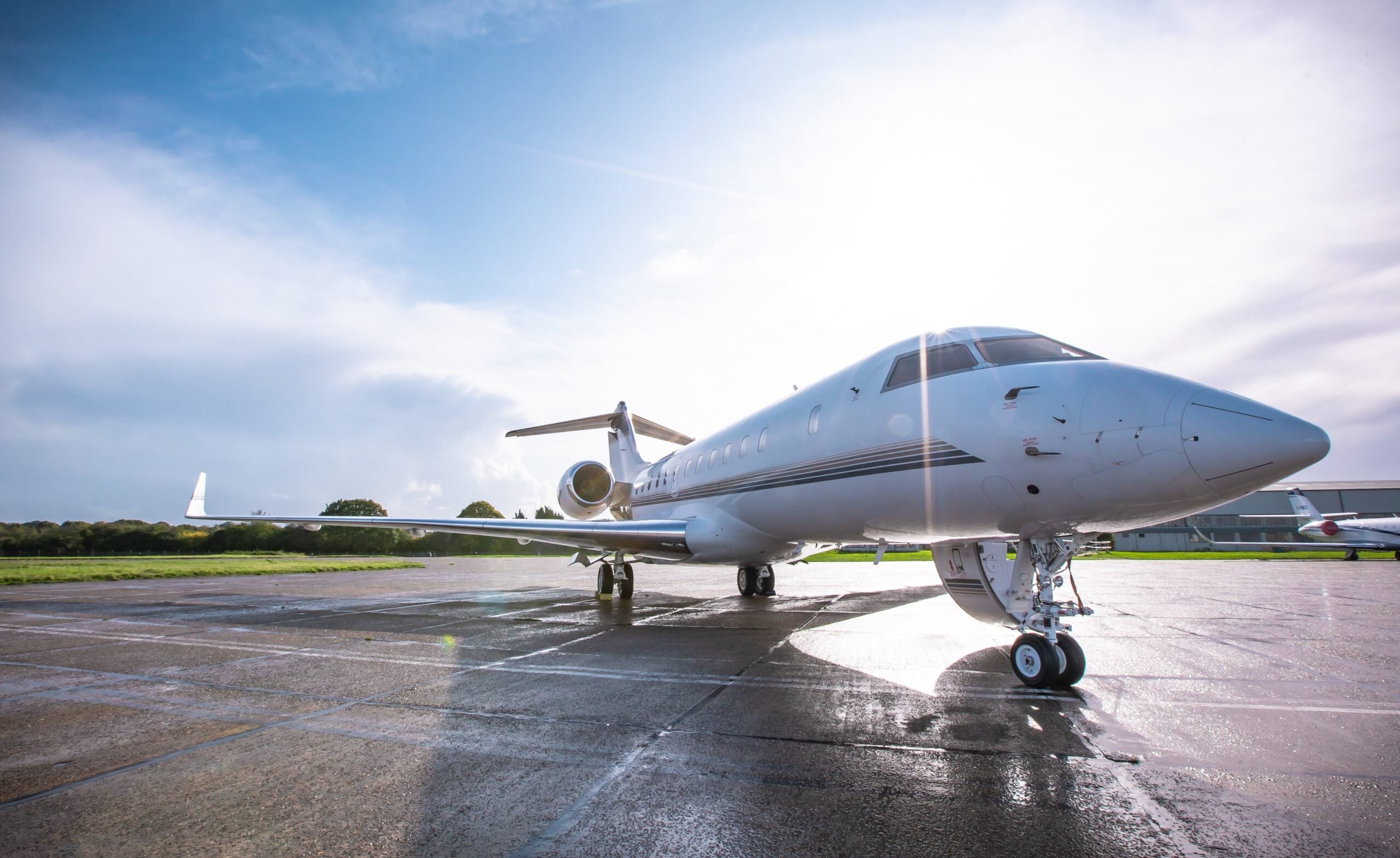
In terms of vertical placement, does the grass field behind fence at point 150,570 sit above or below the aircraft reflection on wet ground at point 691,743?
below

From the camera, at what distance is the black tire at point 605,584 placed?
12.5m

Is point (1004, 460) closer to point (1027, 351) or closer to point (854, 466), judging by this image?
point (1027, 351)

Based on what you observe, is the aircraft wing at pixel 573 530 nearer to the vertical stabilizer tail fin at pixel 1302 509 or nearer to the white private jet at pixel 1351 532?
the white private jet at pixel 1351 532

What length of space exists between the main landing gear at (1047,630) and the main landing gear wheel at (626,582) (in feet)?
25.7

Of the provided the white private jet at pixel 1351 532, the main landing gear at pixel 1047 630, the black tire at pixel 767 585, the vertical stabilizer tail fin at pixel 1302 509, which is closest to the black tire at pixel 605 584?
the black tire at pixel 767 585

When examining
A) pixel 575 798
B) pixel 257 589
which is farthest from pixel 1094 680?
pixel 257 589

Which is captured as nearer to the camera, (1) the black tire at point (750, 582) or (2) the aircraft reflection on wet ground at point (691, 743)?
(2) the aircraft reflection on wet ground at point (691, 743)

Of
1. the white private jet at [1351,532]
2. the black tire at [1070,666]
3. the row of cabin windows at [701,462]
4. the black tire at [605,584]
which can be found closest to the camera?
the black tire at [1070,666]

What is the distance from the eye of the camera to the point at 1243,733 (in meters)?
3.75

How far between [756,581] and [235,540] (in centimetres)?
6392

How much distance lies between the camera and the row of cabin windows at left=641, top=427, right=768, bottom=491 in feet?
28.8

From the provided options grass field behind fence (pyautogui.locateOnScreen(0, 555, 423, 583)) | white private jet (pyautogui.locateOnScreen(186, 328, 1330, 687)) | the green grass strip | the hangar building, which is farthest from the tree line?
the hangar building

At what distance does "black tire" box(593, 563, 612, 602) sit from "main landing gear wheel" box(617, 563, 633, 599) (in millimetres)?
346

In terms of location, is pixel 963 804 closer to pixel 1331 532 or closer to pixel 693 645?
pixel 693 645
